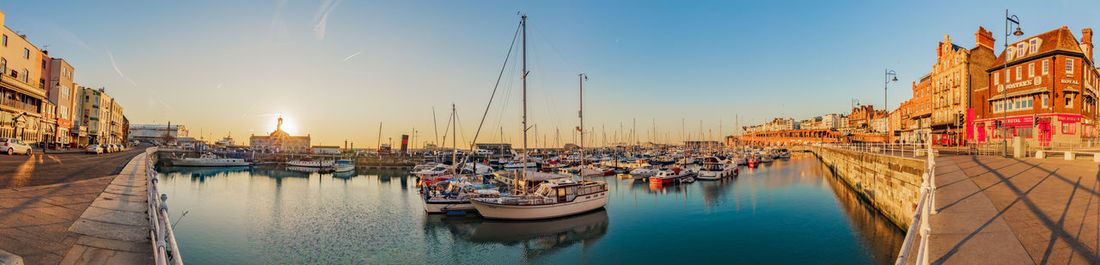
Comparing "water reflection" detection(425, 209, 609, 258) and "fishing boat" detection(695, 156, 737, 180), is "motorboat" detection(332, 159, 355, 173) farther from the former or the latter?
"fishing boat" detection(695, 156, 737, 180)

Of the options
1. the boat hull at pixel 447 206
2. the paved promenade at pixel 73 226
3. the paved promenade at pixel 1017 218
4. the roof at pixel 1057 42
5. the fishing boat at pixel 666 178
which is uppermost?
the roof at pixel 1057 42

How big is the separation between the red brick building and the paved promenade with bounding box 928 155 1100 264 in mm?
27322

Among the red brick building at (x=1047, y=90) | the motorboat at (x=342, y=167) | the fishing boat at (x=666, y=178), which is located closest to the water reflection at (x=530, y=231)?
the fishing boat at (x=666, y=178)

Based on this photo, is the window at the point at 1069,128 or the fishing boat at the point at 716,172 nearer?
the window at the point at 1069,128

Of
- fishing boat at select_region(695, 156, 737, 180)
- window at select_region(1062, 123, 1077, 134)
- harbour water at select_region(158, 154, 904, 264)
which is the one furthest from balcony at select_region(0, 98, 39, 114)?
window at select_region(1062, 123, 1077, 134)

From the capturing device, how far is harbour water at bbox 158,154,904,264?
61.4ft

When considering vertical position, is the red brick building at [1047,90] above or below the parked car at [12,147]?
above

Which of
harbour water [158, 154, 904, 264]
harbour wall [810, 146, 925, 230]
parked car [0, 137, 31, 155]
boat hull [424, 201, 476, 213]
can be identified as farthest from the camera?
boat hull [424, 201, 476, 213]

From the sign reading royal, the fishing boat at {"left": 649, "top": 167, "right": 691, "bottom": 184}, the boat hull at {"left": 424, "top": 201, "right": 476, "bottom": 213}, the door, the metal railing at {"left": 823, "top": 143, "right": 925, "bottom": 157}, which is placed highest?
the sign reading royal

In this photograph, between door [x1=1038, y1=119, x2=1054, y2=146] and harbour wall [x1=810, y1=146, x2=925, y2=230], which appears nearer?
harbour wall [x1=810, y1=146, x2=925, y2=230]

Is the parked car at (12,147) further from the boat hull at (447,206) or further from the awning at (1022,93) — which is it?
the awning at (1022,93)

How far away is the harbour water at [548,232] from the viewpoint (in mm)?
18703

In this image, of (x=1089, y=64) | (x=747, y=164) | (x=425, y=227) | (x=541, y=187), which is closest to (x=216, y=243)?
(x=425, y=227)

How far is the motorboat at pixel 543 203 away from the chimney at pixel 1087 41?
49.4 m
